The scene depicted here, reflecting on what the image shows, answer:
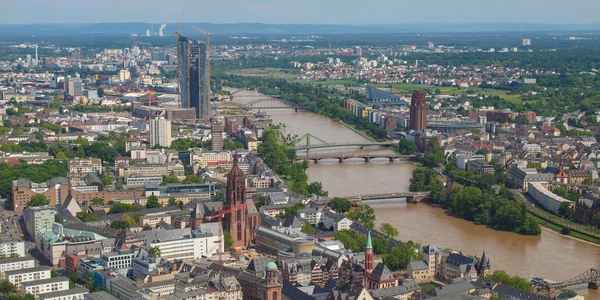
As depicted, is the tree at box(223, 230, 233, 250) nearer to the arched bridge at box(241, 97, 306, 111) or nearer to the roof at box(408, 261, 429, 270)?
the roof at box(408, 261, 429, 270)

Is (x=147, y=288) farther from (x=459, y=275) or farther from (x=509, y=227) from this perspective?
(x=509, y=227)

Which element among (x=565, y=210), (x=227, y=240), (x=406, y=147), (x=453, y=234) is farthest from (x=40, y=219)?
(x=406, y=147)

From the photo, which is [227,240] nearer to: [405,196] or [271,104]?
[405,196]

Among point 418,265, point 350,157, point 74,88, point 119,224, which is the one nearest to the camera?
point 418,265

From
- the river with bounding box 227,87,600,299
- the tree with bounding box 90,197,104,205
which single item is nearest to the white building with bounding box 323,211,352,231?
the river with bounding box 227,87,600,299

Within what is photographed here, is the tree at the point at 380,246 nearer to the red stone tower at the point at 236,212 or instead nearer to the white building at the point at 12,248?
the red stone tower at the point at 236,212

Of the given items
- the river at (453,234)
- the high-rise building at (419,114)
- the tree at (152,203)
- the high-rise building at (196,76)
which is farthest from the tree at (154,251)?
the high-rise building at (196,76)

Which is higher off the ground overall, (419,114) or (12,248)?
(12,248)
